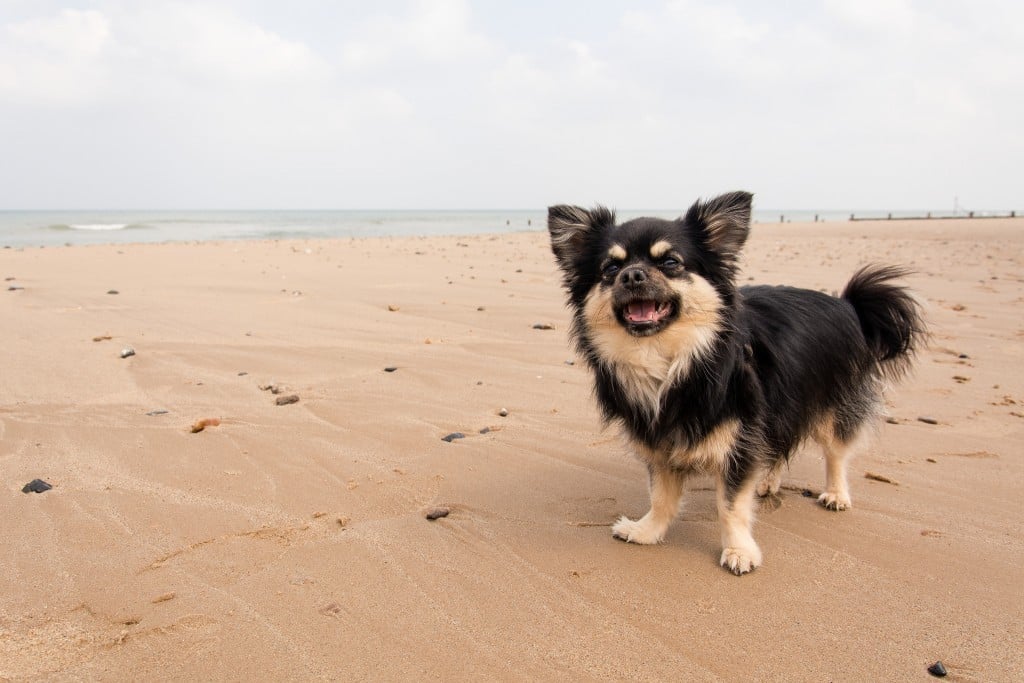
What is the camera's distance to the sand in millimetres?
2102

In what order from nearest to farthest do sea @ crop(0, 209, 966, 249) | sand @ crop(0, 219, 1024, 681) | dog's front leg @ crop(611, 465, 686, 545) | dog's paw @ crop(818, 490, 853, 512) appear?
sand @ crop(0, 219, 1024, 681), dog's front leg @ crop(611, 465, 686, 545), dog's paw @ crop(818, 490, 853, 512), sea @ crop(0, 209, 966, 249)

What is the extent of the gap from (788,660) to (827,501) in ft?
4.62

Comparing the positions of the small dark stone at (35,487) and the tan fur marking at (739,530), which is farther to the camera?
the small dark stone at (35,487)

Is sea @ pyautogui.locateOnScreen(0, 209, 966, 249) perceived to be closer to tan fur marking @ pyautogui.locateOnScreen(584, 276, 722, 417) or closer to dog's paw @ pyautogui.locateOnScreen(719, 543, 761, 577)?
tan fur marking @ pyautogui.locateOnScreen(584, 276, 722, 417)

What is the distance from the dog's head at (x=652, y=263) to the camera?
2.72 meters

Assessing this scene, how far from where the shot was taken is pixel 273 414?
4.27 metres

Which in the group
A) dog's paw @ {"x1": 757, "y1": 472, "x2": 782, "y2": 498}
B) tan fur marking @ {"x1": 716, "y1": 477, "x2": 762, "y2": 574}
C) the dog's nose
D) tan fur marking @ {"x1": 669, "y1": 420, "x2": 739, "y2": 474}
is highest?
the dog's nose

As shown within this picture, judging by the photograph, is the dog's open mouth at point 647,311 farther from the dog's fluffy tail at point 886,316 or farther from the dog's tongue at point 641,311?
the dog's fluffy tail at point 886,316

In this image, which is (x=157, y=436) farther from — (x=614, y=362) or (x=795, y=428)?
(x=795, y=428)

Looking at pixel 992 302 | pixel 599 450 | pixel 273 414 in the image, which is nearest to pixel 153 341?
pixel 273 414

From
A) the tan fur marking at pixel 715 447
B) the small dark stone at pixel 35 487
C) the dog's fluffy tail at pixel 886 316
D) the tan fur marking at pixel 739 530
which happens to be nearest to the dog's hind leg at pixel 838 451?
the dog's fluffy tail at pixel 886 316

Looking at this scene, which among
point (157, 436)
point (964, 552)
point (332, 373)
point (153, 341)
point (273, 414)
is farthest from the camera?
point (153, 341)

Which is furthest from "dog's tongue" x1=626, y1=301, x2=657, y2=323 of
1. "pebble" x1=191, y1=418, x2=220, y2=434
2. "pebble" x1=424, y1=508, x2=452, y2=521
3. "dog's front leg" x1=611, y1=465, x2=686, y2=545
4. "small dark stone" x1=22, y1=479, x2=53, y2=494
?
"small dark stone" x1=22, y1=479, x2=53, y2=494

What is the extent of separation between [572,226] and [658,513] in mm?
1369
